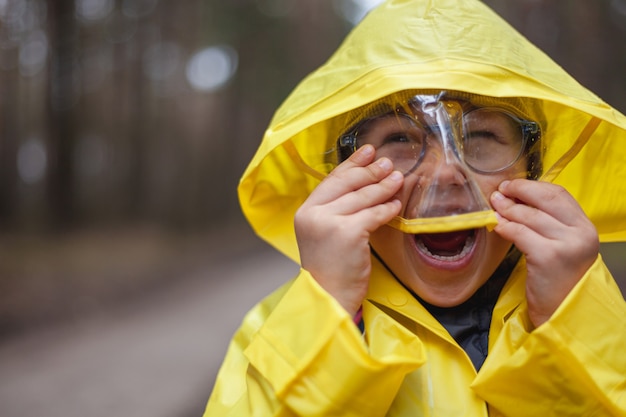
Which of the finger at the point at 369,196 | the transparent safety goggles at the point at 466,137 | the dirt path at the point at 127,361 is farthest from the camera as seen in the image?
the dirt path at the point at 127,361

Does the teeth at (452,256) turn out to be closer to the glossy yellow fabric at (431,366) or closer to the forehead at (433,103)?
the glossy yellow fabric at (431,366)

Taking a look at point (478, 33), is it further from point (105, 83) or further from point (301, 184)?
point (105, 83)

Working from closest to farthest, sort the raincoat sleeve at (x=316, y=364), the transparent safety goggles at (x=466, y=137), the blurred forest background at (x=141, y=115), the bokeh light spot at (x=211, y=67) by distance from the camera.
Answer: the raincoat sleeve at (x=316, y=364) → the transparent safety goggles at (x=466, y=137) → the blurred forest background at (x=141, y=115) → the bokeh light spot at (x=211, y=67)

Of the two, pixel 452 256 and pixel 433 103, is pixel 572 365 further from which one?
→ pixel 433 103

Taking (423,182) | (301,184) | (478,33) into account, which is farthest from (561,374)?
(301,184)

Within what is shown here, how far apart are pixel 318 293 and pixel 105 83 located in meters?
14.2

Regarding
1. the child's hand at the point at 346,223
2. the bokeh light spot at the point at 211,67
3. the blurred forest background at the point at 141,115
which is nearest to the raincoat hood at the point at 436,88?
the child's hand at the point at 346,223

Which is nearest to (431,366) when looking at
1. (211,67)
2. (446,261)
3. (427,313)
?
(427,313)

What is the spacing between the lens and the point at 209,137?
21.2 m

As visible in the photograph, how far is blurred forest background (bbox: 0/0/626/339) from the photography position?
22.8ft

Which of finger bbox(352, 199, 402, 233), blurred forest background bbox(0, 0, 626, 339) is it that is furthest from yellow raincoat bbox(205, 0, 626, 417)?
blurred forest background bbox(0, 0, 626, 339)

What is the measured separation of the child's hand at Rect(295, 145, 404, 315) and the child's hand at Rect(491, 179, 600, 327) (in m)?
0.36

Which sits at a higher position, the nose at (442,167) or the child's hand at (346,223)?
the nose at (442,167)

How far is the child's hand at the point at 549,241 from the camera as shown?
4.98 ft
